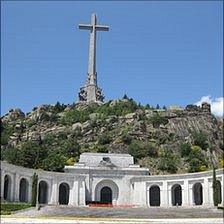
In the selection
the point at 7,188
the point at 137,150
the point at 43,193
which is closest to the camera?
the point at 7,188

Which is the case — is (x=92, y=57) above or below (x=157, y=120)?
above

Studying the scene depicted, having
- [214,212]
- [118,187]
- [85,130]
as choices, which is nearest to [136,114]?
[85,130]

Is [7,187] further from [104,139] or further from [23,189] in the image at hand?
[104,139]

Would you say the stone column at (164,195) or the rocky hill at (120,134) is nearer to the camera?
the stone column at (164,195)

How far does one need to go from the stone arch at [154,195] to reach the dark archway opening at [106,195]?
660cm

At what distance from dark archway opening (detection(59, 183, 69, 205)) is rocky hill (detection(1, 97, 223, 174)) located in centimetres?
1040

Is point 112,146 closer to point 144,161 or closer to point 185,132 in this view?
point 144,161

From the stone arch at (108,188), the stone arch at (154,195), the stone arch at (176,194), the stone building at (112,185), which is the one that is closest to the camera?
the stone building at (112,185)

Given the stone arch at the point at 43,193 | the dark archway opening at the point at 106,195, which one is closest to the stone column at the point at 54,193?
the stone arch at the point at 43,193

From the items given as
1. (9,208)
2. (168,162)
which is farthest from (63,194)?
(168,162)

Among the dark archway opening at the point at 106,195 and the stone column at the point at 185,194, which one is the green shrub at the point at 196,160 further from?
the dark archway opening at the point at 106,195

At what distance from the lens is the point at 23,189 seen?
65.2m

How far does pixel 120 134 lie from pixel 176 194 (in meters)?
35.8

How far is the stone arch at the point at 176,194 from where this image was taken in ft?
226
